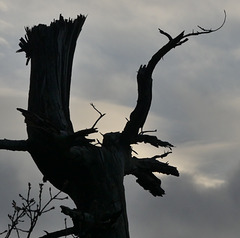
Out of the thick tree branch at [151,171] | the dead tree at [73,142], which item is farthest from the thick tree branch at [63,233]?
the thick tree branch at [151,171]

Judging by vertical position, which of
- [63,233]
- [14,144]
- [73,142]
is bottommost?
[63,233]

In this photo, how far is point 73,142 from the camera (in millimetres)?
9945

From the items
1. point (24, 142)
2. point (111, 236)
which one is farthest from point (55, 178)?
point (111, 236)

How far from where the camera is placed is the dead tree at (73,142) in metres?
9.94

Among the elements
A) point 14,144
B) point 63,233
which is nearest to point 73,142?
point 14,144

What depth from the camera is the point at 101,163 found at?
10.6 m

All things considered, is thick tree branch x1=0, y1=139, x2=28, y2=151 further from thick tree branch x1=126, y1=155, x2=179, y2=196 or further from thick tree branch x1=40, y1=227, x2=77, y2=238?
thick tree branch x1=126, y1=155, x2=179, y2=196

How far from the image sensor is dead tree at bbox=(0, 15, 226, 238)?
32.6 feet

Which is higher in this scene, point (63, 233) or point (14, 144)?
point (14, 144)

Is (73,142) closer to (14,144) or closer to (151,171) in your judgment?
(14,144)

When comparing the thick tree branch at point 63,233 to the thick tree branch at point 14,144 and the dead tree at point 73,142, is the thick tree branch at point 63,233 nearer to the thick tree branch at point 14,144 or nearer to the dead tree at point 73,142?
Answer: the dead tree at point 73,142

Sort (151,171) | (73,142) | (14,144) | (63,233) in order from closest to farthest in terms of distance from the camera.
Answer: (63,233) < (73,142) < (14,144) < (151,171)

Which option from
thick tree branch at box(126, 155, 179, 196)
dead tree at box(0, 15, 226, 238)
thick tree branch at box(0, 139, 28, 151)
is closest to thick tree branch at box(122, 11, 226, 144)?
dead tree at box(0, 15, 226, 238)

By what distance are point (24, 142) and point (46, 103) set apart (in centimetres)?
87
